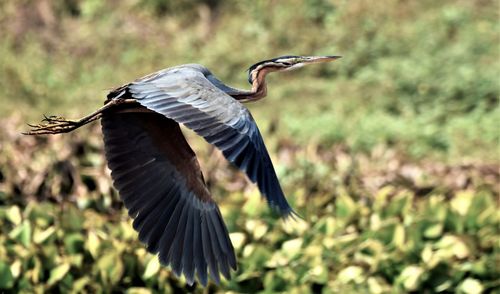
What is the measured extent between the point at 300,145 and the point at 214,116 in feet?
17.1

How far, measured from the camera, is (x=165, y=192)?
17.4ft

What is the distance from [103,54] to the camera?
14.1m

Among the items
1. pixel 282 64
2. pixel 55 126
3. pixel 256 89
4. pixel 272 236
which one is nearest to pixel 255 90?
pixel 256 89

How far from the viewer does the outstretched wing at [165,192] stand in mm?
5137

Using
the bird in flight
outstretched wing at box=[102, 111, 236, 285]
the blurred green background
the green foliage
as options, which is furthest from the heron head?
the green foliage

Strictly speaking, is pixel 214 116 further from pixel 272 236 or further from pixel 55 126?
pixel 272 236

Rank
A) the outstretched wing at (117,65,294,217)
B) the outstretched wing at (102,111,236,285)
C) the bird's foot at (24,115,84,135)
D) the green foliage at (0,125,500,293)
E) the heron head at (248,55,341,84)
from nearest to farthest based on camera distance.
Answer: the outstretched wing at (117,65,294,217), the bird's foot at (24,115,84,135), the outstretched wing at (102,111,236,285), the heron head at (248,55,341,84), the green foliage at (0,125,500,293)

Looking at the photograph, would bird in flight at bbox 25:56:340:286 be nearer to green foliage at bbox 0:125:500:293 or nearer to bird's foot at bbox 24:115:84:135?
bird's foot at bbox 24:115:84:135

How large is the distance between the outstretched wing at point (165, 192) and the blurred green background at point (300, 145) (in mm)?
303

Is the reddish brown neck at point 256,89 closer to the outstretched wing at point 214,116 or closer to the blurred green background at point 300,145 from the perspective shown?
the outstretched wing at point 214,116

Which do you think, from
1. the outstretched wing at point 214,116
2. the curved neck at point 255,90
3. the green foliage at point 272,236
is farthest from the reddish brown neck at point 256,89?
the green foliage at point 272,236

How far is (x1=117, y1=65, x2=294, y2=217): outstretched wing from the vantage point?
4219 millimetres

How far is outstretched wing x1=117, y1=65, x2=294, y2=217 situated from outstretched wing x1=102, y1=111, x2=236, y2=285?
402mm

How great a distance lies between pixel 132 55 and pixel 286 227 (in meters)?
7.66
